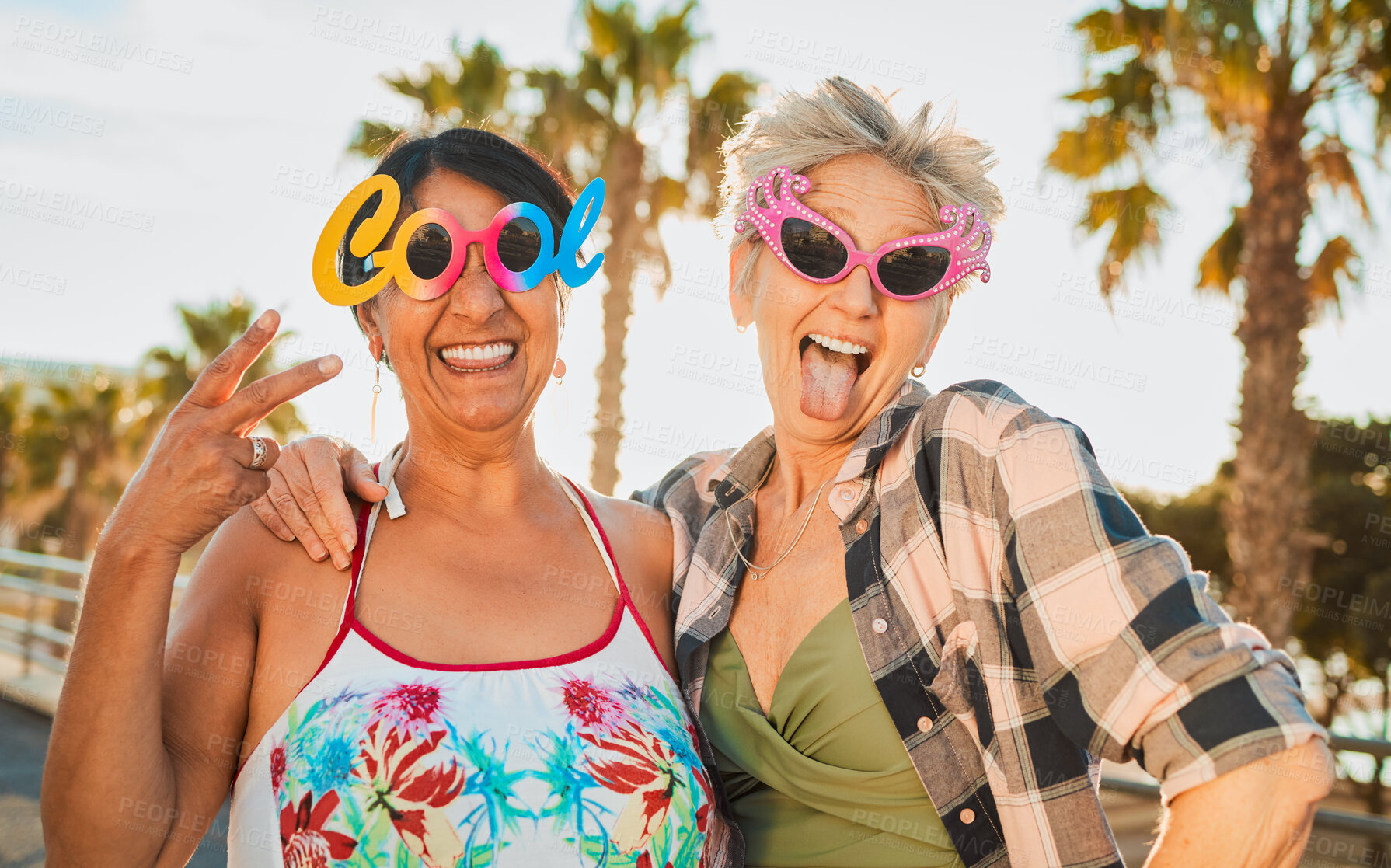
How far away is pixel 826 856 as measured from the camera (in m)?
2.08

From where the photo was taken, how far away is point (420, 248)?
2.19 m

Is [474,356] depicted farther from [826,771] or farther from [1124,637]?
[1124,637]

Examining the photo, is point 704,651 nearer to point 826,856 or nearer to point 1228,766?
point 826,856

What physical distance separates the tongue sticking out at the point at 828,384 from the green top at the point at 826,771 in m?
0.52

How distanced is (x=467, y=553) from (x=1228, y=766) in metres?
1.66

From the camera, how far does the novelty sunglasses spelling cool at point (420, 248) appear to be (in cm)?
218

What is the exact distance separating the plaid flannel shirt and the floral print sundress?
0.29m

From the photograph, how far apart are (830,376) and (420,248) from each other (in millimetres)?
1077

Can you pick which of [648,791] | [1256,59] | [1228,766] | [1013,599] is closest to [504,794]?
[648,791]

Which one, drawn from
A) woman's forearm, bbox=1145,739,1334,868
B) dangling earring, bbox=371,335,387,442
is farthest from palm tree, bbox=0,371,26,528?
woman's forearm, bbox=1145,739,1334,868

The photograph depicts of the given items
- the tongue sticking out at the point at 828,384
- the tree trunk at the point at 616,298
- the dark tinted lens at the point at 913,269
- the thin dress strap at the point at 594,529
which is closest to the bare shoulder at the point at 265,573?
the thin dress strap at the point at 594,529

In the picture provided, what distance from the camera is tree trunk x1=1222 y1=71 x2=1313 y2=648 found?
834 cm

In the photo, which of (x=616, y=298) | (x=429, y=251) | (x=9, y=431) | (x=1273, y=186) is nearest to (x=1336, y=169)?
(x=1273, y=186)

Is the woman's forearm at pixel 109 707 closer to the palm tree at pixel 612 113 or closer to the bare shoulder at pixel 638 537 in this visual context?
the bare shoulder at pixel 638 537
